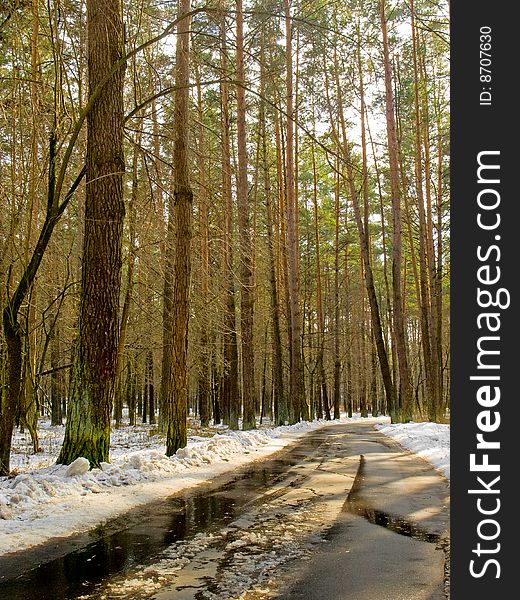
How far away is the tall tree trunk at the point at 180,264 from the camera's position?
39.3 ft

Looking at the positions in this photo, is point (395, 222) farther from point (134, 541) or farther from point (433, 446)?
point (134, 541)

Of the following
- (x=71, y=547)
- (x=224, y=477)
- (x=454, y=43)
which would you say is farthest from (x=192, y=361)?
(x=454, y=43)

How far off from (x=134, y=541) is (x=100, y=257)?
4906 mm

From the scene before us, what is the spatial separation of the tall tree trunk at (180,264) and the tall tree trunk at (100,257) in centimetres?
268

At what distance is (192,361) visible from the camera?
2323 cm

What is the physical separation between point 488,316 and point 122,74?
8.25 meters

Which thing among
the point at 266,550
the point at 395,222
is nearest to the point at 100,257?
the point at 266,550

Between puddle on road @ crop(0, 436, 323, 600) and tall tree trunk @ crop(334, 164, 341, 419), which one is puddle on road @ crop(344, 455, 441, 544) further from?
tall tree trunk @ crop(334, 164, 341, 419)

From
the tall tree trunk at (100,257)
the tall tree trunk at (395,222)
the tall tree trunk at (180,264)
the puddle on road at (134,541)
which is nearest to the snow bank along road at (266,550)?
the puddle on road at (134,541)

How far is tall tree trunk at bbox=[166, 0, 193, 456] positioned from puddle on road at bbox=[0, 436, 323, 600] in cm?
342

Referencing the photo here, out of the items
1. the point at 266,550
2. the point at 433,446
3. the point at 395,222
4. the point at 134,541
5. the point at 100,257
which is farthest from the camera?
the point at 395,222

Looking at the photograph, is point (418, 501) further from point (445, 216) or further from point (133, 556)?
point (445, 216)

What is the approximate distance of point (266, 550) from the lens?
4.78m

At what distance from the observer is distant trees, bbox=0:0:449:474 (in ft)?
29.3
